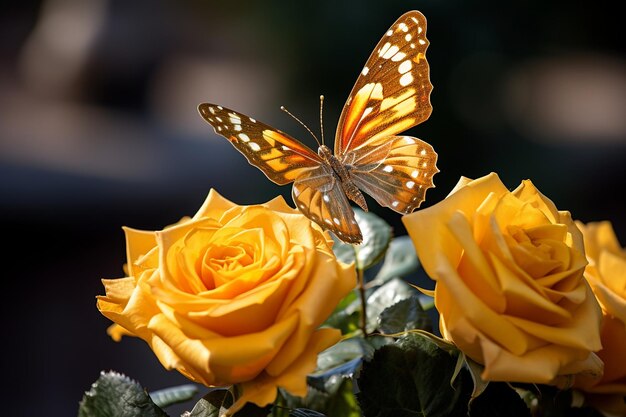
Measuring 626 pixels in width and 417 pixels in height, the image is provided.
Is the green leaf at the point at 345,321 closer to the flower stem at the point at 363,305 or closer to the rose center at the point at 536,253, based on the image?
the flower stem at the point at 363,305

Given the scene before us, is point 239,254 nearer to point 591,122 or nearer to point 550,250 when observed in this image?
point 550,250

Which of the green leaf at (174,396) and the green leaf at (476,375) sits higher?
the green leaf at (476,375)

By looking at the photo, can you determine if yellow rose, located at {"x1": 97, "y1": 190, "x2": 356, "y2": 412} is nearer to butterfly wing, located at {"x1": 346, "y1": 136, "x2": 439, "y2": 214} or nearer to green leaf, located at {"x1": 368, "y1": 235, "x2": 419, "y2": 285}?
butterfly wing, located at {"x1": 346, "y1": 136, "x2": 439, "y2": 214}

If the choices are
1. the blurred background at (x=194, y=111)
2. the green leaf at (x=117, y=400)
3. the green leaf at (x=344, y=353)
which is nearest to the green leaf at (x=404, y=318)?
the green leaf at (x=344, y=353)

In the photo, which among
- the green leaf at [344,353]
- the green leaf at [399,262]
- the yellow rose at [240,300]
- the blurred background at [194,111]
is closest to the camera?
the yellow rose at [240,300]

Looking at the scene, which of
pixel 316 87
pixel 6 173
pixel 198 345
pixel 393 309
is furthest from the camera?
pixel 316 87

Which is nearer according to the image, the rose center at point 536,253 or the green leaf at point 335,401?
the rose center at point 536,253

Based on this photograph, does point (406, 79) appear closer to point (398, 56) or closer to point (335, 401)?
point (398, 56)

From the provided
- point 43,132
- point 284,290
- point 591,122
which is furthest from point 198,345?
point 591,122
